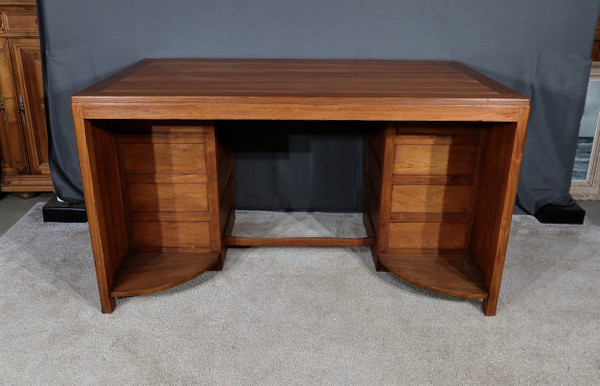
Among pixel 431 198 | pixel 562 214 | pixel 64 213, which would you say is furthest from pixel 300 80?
pixel 562 214

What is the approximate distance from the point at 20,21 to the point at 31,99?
0.37 metres

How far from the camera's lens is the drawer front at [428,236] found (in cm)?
201

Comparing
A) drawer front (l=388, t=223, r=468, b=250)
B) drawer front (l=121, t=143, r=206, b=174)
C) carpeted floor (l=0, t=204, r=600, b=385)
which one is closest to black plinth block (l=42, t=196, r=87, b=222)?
carpeted floor (l=0, t=204, r=600, b=385)

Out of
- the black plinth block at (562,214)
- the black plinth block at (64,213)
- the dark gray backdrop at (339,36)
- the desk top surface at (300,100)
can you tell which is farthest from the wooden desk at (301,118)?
the black plinth block at (562,214)

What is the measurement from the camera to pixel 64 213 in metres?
2.46

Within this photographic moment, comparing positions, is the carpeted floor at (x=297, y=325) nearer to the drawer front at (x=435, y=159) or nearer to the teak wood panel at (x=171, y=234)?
the teak wood panel at (x=171, y=234)

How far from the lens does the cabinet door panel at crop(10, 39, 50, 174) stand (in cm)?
243

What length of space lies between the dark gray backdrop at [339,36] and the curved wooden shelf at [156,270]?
2.93ft

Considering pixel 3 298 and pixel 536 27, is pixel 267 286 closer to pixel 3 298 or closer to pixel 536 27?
pixel 3 298

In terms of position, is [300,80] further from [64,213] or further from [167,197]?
[64,213]

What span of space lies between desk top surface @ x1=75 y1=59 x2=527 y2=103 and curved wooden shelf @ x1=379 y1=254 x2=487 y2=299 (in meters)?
0.70

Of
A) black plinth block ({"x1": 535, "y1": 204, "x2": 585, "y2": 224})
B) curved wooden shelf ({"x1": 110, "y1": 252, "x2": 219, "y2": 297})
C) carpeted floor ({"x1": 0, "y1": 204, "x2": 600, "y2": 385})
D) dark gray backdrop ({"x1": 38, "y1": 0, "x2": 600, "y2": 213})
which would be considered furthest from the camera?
black plinth block ({"x1": 535, "y1": 204, "x2": 585, "y2": 224})

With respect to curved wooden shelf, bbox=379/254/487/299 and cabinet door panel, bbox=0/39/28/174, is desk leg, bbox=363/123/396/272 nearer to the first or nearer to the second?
curved wooden shelf, bbox=379/254/487/299

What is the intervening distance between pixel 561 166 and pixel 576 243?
407 millimetres
